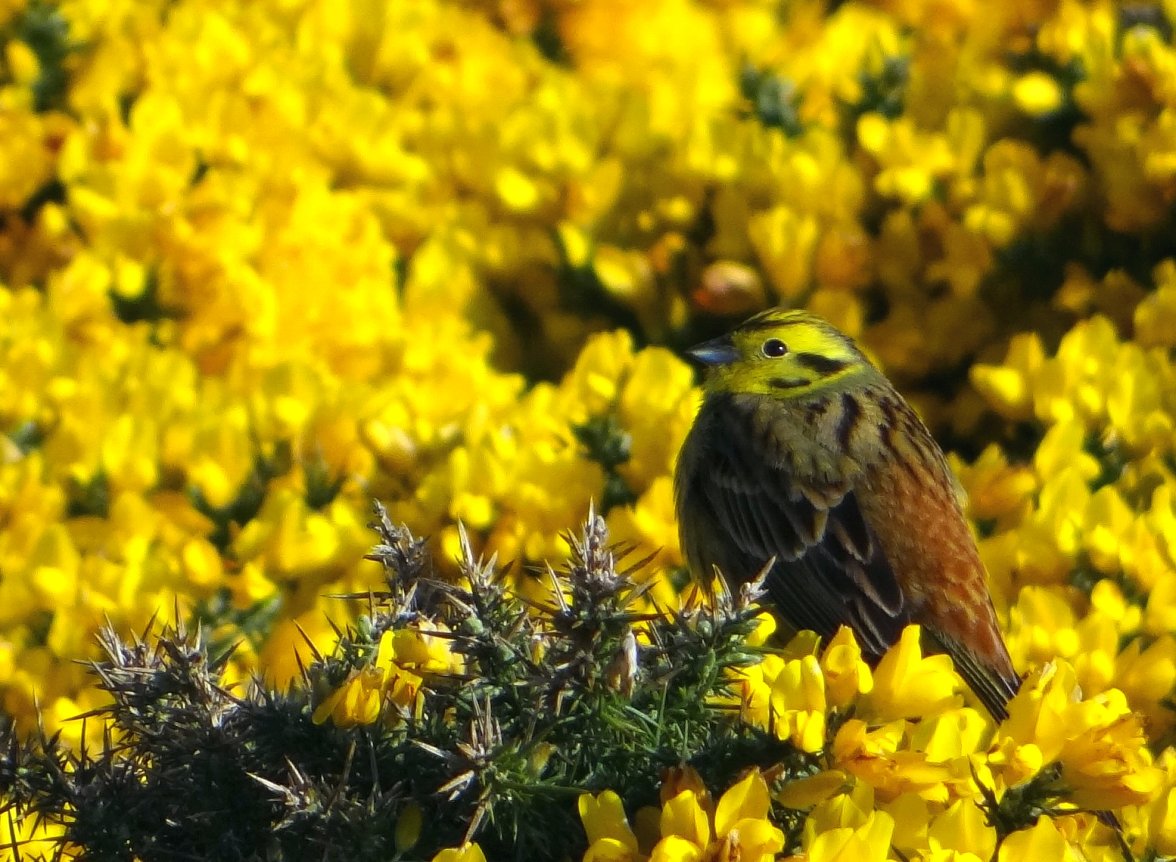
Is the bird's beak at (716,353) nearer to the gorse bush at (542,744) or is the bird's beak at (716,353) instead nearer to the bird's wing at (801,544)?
the bird's wing at (801,544)

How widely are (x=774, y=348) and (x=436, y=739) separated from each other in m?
2.40

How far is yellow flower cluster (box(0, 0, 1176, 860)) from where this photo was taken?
4.09 meters

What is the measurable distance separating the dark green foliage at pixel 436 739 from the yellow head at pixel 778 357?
7.03 feet

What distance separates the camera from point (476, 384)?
5.05 m

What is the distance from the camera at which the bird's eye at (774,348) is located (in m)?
4.57

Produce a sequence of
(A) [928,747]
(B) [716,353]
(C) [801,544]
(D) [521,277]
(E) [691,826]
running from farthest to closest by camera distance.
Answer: (D) [521,277]
(B) [716,353]
(C) [801,544]
(A) [928,747]
(E) [691,826]

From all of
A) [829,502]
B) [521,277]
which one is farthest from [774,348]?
[521,277]

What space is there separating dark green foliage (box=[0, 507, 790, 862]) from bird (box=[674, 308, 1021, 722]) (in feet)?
5.05

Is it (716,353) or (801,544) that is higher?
(716,353)

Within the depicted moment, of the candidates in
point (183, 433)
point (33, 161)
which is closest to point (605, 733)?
point (183, 433)

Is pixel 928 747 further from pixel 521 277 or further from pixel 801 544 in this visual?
pixel 521 277

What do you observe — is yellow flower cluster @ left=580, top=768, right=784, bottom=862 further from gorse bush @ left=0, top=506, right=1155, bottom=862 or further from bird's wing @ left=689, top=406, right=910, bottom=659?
bird's wing @ left=689, top=406, right=910, bottom=659

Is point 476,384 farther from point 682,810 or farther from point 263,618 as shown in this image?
point 682,810

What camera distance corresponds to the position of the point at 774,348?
458 cm
